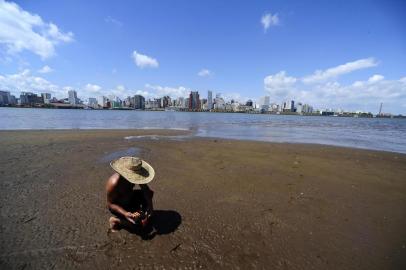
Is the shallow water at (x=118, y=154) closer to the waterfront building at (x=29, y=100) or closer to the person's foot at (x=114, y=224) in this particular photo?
the person's foot at (x=114, y=224)

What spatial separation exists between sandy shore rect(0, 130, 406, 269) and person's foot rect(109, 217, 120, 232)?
13cm

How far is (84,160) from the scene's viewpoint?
29.7 feet

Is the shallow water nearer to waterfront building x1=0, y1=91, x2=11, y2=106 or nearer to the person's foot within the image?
the person's foot

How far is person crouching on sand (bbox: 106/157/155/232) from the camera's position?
3516mm

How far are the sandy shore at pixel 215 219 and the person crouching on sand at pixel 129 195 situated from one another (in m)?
0.31

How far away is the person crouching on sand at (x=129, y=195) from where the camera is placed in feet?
11.5

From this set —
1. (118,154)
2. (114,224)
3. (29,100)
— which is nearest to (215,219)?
(114,224)

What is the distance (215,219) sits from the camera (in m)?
4.50

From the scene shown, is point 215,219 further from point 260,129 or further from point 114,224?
point 260,129

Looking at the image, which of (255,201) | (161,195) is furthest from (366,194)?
(161,195)

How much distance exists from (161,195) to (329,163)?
7.99 metres

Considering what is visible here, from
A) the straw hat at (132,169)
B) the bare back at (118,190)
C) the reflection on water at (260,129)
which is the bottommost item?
the reflection on water at (260,129)

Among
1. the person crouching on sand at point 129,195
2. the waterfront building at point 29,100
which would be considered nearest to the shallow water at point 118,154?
the person crouching on sand at point 129,195

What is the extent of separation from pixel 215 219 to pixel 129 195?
1830 millimetres
